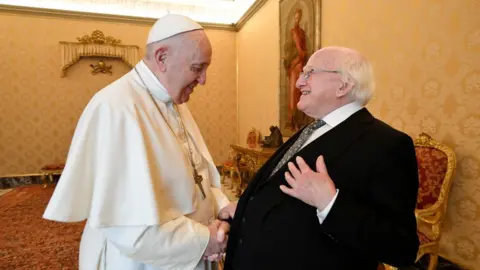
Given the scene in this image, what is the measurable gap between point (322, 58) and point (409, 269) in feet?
7.12

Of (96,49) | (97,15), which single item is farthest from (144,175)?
(97,15)

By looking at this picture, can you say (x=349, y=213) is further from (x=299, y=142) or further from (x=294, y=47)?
(x=294, y=47)

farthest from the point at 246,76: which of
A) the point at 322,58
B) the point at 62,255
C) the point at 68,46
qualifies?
the point at 322,58

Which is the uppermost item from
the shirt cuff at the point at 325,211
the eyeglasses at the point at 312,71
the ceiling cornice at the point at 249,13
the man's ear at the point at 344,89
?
the ceiling cornice at the point at 249,13

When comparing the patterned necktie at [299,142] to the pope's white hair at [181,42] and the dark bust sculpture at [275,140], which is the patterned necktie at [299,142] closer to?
the pope's white hair at [181,42]

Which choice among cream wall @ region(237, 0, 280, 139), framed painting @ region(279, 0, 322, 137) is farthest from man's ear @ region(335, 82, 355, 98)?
cream wall @ region(237, 0, 280, 139)

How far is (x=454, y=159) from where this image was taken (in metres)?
2.37

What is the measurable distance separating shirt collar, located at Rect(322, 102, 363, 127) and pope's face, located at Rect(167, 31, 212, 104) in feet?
1.96

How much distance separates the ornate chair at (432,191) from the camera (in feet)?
7.72

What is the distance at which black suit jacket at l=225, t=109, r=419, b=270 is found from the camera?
3.50 ft

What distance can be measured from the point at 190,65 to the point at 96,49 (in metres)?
6.92

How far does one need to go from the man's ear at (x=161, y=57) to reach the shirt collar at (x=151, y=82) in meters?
0.06

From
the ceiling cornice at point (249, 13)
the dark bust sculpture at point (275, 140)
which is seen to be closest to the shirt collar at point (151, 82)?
the dark bust sculpture at point (275, 140)

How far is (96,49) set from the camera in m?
7.25
